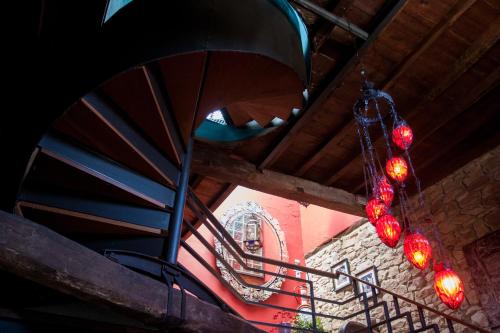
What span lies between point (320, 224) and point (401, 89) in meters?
4.10

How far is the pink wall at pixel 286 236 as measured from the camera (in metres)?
7.00

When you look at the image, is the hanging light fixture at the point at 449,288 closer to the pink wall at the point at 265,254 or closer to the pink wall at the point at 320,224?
the pink wall at the point at 320,224

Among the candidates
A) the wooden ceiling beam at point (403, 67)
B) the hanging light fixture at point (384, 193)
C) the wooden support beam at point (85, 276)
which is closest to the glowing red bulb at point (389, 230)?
the hanging light fixture at point (384, 193)

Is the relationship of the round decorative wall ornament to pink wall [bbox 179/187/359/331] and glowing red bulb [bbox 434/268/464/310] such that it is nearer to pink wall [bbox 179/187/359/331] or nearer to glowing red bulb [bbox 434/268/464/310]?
pink wall [bbox 179/187/359/331]

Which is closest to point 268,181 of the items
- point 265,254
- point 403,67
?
point 403,67

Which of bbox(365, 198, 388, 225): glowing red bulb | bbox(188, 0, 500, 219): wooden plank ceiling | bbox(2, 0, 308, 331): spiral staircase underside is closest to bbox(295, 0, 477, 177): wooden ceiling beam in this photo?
bbox(188, 0, 500, 219): wooden plank ceiling

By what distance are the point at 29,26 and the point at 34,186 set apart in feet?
3.42

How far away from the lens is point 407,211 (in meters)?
5.79

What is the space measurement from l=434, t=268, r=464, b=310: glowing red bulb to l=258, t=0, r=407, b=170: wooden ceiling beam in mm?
2003

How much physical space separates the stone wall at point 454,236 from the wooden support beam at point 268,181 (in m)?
0.89

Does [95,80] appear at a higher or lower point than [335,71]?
lower

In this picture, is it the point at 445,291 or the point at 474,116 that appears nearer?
the point at 445,291

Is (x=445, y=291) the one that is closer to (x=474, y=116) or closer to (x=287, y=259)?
(x=474, y=116)

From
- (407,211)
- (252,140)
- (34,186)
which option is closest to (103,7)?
(34,186)
